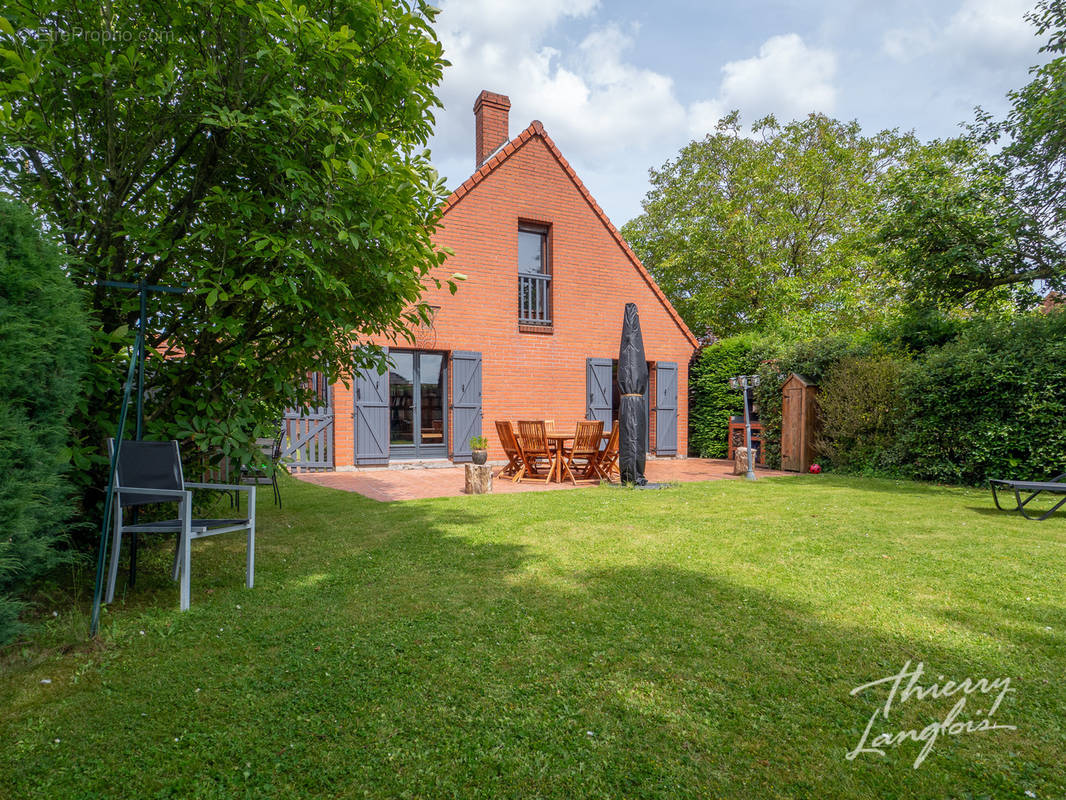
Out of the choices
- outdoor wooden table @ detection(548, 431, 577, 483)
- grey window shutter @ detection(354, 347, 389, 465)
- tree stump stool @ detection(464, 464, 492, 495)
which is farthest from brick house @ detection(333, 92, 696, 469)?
tree stump stool @ detection(464, 464, 492, 495)

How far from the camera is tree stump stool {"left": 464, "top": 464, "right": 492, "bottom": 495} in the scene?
293 inches

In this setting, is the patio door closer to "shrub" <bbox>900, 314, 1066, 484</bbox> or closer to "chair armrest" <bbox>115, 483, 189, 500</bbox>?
"chair armrest" <bbox>115, 483, 189, 500</bbox>

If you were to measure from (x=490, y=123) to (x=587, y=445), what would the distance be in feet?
31.0

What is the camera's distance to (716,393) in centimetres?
1377

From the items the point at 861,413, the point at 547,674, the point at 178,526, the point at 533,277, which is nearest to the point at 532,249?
the point at 533,277

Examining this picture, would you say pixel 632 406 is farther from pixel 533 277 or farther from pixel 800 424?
pixel 533 277

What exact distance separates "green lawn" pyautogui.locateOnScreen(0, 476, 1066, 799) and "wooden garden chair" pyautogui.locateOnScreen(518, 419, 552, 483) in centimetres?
438

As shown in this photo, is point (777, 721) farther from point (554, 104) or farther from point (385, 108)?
point (554, 104)

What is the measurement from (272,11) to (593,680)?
358 cm

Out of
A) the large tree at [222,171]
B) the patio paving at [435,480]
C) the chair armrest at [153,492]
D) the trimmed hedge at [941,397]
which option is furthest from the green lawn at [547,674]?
the trimmed hedge at [941,397]

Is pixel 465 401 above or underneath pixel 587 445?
above

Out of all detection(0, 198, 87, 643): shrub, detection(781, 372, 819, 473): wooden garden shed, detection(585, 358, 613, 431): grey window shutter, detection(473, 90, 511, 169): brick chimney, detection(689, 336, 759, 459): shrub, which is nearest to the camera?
detection(0, 198, 87, 643): shrub

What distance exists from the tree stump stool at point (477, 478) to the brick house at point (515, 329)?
3836 mm

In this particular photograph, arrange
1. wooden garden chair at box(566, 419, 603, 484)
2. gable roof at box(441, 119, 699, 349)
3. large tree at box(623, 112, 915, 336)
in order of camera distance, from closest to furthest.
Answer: wooden garden chair at box(566, 419, 603, 484)
gable roof at box(441, 119, 699, 349)
large tree at box(623, 112, 915, 336)
